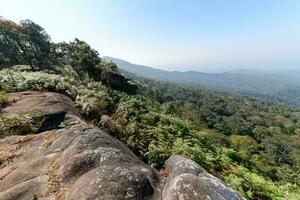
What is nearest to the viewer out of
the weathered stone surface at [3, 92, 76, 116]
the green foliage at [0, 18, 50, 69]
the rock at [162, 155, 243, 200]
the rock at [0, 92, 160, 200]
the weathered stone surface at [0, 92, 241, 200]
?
the rock at [162, 155, 243, 200]

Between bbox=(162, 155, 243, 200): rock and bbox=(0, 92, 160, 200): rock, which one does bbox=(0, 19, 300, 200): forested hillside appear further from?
bbox=(162, 155, 243, 200): rock

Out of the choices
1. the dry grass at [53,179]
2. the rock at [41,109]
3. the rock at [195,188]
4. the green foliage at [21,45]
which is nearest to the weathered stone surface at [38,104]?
the rock at [41,109]

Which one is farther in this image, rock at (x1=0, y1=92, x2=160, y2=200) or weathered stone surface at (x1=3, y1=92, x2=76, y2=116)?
weathered stone surface at (x1=3, y1=92, x2=76, y2=116)

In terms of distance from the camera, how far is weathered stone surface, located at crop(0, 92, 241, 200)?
7.48 metres

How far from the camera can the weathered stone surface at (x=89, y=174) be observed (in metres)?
7.48

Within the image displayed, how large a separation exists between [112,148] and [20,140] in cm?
495

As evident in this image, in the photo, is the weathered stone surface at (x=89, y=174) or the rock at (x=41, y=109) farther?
→ the rock at (x=41, y=109)

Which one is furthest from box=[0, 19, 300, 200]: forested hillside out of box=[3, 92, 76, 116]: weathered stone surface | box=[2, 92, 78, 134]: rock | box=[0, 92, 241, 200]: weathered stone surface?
box=[0, 92, 241, 200]: weathered stone surface

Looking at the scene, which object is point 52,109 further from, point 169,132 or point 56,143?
point 169,132

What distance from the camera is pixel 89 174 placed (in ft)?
27.0

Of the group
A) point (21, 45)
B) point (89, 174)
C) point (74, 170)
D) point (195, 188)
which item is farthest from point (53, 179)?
point (21, 45)

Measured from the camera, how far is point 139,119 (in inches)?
878

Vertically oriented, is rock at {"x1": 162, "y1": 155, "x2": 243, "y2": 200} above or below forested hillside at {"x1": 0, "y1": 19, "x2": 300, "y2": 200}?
above

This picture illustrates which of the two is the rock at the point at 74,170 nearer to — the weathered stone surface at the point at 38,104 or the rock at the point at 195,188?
the rock at the point at 195,188
